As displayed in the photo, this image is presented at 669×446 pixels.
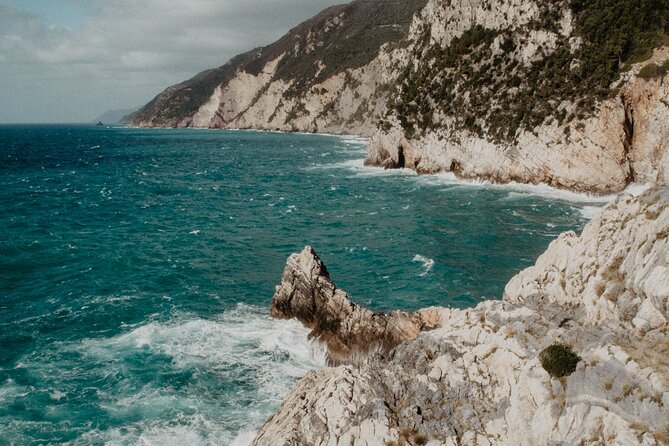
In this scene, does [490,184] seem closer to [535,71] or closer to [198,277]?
[535,71]

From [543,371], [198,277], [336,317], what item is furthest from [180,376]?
[543,371]

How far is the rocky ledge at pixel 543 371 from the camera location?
11.5m

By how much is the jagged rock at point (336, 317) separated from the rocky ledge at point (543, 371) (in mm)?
6733

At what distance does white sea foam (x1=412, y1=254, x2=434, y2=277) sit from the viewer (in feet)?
123

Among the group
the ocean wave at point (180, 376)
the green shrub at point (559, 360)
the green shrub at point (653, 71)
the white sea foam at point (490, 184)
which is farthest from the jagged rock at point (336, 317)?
the green shrub at point (653, 71)

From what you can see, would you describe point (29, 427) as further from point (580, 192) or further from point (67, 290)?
point (580, 192)

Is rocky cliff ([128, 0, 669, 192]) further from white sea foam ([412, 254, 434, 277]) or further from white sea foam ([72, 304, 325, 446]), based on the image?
white sea foam ([72, 304, 325, 446])

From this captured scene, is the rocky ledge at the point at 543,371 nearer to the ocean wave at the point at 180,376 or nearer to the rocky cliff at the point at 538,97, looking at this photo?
the ocean wave at the point at 180,376

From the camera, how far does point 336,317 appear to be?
27203 mm

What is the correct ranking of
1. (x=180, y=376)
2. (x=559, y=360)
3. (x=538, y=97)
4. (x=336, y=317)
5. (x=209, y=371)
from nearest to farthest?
(x=559, y=360) → (x=180, y=376) → (x=209, y=371) → (x=336, y=317) → (x=538, y=97)

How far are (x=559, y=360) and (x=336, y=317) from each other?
15.8 m

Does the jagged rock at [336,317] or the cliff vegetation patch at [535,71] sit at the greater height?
the cliff vegetation patch at [535,71]

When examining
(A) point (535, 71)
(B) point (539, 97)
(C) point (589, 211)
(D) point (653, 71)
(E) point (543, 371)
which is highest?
(A) point (535, 71)

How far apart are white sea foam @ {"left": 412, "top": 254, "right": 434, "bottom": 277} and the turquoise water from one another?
18 centimetres
